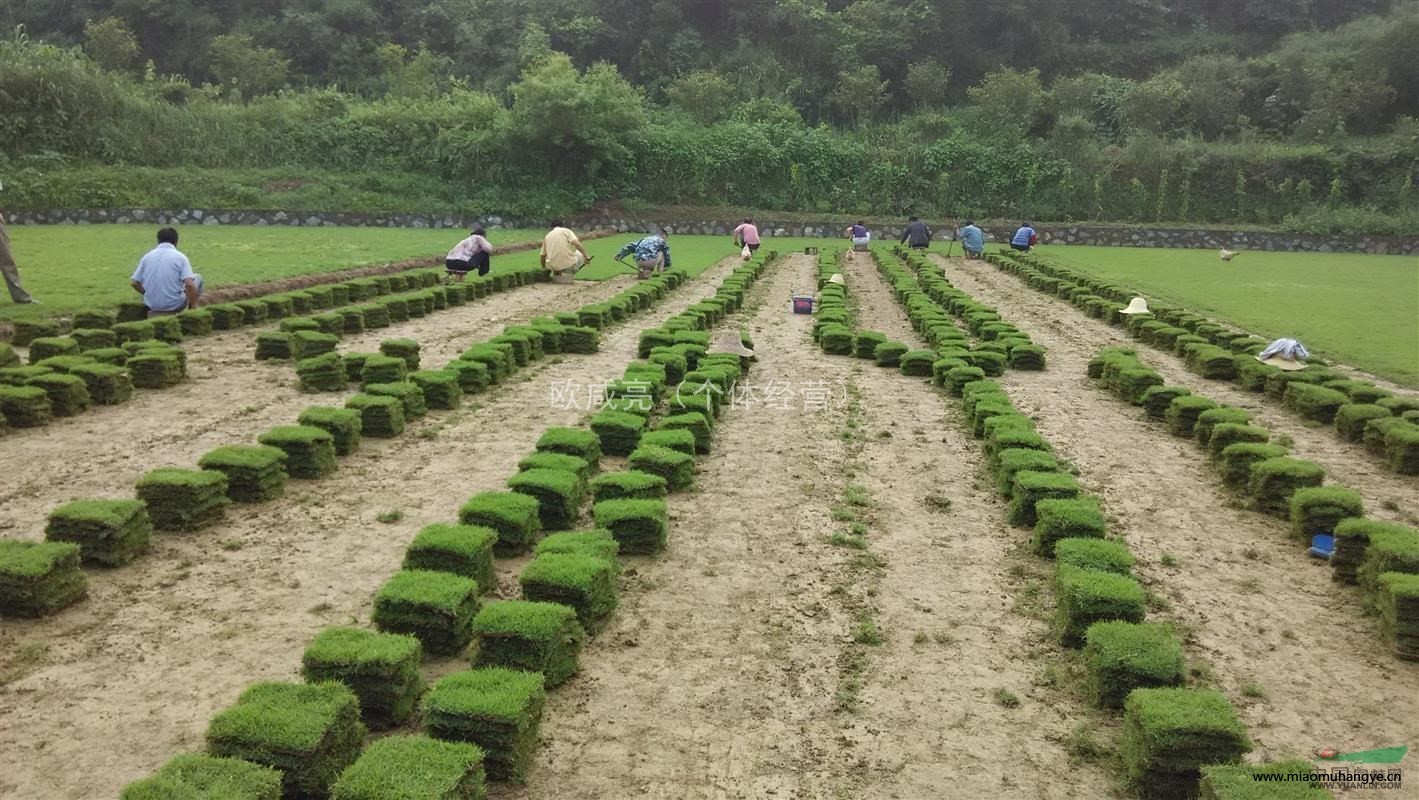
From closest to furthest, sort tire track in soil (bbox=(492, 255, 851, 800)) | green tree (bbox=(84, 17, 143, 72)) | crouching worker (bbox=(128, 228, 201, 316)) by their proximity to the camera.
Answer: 1. tire track in soil (bbox=(492, 255, 851, 800))
2. crouching worker (bbox=(128, 228, 201, 316))
3. green tree (bbox=(84, 17, 143, 72))

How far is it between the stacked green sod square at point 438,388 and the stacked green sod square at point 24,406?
3789mm

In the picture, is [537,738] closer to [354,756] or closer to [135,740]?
[354,756]

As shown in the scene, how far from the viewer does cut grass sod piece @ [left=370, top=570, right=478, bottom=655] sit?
222 inches

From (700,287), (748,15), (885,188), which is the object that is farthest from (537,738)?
(748,15)

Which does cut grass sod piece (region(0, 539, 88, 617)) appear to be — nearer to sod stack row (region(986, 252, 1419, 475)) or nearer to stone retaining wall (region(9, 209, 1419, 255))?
sod stack row (region(986, 252, 1419, 475))

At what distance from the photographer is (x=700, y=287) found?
945 inches

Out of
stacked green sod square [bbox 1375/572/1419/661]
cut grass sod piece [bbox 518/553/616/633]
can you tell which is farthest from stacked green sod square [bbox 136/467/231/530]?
stacked green sod square [bbox 1375/572/1419/661]

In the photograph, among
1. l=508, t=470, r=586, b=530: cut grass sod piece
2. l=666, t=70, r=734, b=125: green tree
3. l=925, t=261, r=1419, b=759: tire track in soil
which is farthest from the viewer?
l=666, t=70, r=734, b=125: green tree

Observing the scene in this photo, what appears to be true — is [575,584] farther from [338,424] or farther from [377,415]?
[377,415]

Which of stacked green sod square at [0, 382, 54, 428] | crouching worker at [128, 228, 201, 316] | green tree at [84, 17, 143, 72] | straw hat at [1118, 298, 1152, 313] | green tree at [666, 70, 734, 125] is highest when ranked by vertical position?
green tree at [84, 17, 143, 72]

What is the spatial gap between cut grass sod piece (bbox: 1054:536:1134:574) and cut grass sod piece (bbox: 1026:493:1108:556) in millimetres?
349

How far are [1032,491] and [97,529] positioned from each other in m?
7.22

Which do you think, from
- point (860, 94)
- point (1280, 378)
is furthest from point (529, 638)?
point (860, 94)

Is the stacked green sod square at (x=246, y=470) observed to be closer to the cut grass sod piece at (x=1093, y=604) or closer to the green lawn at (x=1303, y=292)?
the cut grass sod piece at (x=1093, y=604)
